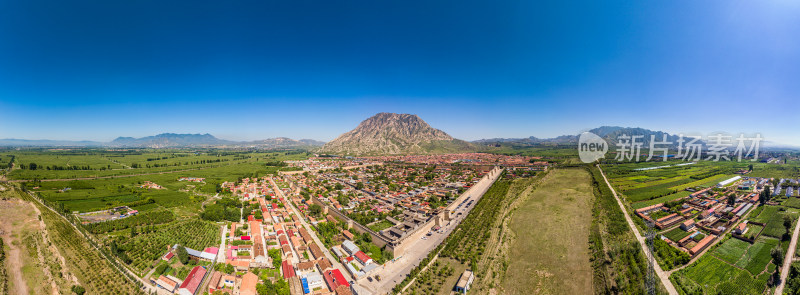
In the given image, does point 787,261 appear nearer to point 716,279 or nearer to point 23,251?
point 716,279

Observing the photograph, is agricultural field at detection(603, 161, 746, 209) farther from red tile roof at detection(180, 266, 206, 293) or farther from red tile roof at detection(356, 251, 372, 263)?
red tile roof at detection(180, 266, 206, 293)

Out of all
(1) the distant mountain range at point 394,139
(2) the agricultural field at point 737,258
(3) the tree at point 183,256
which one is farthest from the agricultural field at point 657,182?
(1) the distant mountain range at point 394,139

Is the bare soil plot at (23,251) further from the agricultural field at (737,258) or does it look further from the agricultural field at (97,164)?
the agricultural field at (737,258)

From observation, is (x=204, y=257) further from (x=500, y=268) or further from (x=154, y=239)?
(x=500, y=268)

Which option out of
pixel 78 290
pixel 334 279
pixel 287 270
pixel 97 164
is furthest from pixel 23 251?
pixel 97 164

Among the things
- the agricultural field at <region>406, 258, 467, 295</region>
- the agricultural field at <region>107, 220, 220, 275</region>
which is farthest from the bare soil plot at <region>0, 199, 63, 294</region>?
the agricultural field at <region>406, 258, 467, 295</region>
